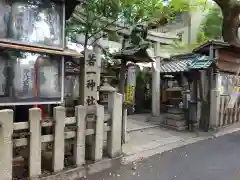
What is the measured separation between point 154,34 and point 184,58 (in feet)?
7.18

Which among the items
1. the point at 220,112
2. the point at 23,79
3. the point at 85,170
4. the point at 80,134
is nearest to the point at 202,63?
the point at 220,112

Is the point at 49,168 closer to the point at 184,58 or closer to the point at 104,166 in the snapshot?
the point at 104,166

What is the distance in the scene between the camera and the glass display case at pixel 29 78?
3943 mm

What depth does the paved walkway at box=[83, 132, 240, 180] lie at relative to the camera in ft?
14.9

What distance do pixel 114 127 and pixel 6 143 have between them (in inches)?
87.6

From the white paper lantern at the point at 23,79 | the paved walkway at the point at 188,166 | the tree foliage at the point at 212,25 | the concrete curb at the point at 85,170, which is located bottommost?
the paved walkway at the point at 188,166

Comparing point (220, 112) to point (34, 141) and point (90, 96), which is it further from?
point (34, 141)

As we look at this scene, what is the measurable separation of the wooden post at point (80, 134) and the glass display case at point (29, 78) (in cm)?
54

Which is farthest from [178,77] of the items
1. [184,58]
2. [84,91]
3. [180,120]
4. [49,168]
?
[49,168]

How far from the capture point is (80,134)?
4352 millimetres

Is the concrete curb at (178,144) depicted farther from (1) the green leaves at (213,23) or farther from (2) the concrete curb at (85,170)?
(1) the green leaves at (213,23)

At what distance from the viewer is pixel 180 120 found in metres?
8.80

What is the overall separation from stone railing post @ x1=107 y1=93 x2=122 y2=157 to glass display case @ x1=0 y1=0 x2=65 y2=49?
63.7 inches

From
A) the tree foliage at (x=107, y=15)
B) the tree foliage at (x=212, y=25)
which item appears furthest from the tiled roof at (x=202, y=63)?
the tree foliage at (x=212, y=25)
